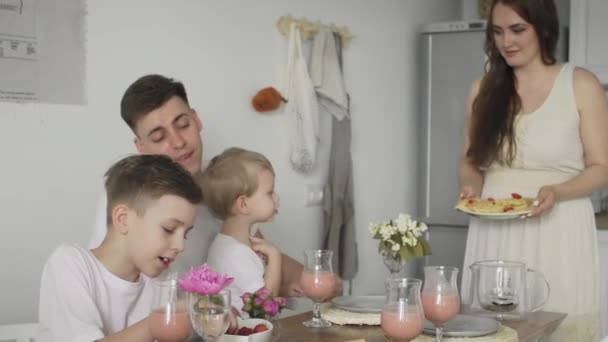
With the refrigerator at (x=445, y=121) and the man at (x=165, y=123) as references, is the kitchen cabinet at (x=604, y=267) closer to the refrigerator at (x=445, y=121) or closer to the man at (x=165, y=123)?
the refrigerator at (x=445, y=121)

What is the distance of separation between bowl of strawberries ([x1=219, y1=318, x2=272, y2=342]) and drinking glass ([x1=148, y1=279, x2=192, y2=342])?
0.10 meters

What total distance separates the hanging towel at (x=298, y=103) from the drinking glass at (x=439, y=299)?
1.94m

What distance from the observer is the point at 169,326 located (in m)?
1.50

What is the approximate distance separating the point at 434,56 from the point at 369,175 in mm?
768

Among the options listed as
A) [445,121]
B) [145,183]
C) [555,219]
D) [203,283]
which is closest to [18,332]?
[145,183]

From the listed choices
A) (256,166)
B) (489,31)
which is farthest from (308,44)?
(256,166)

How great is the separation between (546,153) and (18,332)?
164 centimetres

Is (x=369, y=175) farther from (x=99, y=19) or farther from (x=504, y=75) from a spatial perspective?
(x=99, y=19)

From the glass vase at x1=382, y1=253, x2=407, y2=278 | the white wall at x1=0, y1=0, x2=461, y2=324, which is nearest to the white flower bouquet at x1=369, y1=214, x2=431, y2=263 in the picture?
the glass vase at x1=382, y1=253, x2=407, y2=278

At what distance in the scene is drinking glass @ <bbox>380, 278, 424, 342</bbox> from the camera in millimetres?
1606

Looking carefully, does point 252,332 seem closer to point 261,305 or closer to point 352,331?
point 261,305

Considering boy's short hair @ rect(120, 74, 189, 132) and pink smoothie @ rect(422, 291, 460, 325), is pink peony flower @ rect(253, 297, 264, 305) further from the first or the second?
boy's short hair @ rect(120, 74, 189, 132)

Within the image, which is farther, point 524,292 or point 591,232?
point 591,232

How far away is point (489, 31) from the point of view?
276 cm
